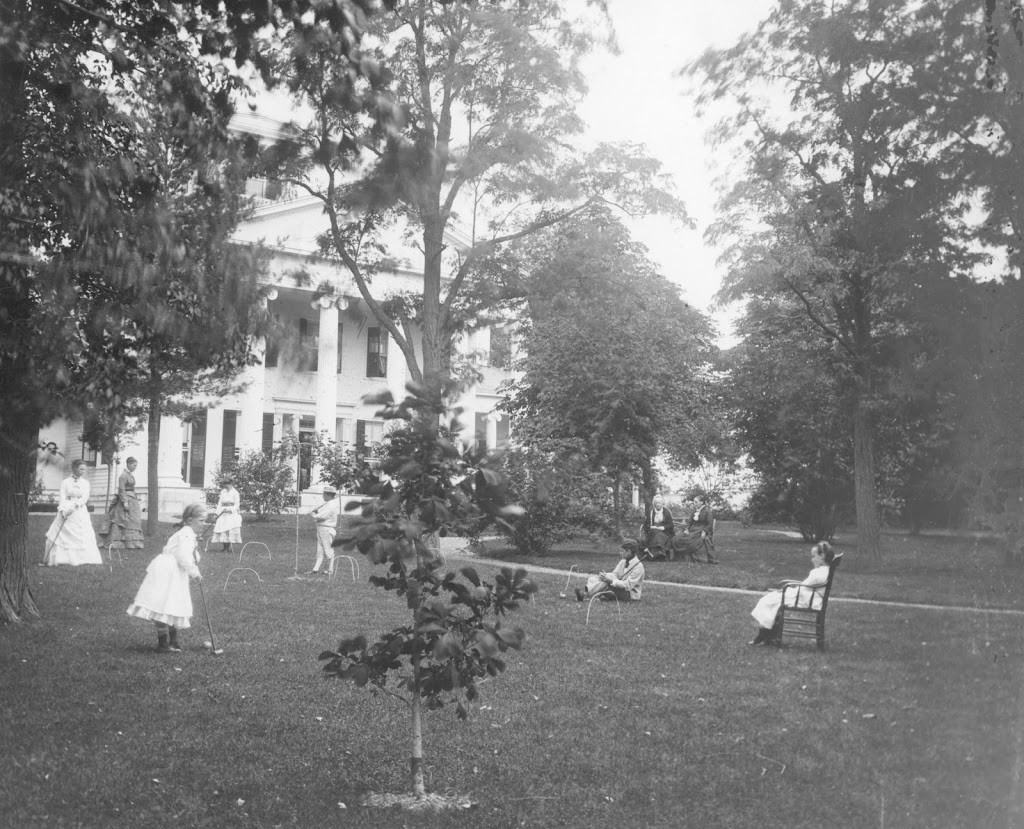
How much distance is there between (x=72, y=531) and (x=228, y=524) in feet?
14.9

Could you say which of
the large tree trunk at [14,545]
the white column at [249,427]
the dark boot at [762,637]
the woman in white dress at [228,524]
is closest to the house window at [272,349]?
the large tree trunk at [14,545]

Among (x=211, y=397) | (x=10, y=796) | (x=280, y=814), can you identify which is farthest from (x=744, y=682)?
(x=211, y=397)

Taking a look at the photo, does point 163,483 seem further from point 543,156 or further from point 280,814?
point 280,814

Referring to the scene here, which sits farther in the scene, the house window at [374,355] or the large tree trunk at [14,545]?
the house window at [374,355]

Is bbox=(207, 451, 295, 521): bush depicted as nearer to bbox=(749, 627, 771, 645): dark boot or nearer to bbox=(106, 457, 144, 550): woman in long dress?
bbox=(106, 457, 144, 550): woman in long dress

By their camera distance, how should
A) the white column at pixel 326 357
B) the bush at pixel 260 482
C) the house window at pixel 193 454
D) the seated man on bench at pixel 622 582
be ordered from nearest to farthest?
the white column at pixel 326 357 < the seated man on bench at pixel 622 582 < the house window at pixel 193 454 < the bush at pixel 260 482

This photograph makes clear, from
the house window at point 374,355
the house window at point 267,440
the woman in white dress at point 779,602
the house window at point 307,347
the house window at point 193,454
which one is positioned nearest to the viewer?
the house window at point 307,347

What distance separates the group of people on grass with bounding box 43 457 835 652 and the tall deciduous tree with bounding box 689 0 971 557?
288 cm

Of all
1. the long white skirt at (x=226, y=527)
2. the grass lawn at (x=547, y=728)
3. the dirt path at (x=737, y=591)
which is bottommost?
the grass lawn at (x=547, y=728)

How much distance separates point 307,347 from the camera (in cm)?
315

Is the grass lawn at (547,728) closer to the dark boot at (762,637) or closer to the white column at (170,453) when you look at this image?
the dark boot at (762,637)

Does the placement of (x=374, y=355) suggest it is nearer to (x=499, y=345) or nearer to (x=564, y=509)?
(x=499, y=345)

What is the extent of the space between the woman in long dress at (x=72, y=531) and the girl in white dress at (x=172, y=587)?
687 centimetres

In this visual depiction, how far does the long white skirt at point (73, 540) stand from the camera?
49.7 ft
